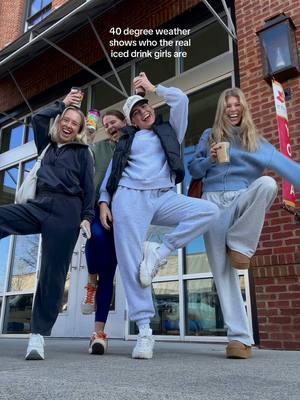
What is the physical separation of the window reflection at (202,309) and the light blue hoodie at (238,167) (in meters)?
2.13

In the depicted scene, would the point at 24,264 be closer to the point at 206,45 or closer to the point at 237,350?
the point at 206,45

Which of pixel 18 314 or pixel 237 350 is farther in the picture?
pixel 18 314

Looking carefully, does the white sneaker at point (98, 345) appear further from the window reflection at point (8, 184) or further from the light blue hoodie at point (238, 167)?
the window reflection at point (8, 184)

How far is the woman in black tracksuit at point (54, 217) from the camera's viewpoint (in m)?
2.46

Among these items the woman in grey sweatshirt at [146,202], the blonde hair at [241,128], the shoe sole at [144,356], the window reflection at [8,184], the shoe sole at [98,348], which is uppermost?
the window reflection at [8,184]

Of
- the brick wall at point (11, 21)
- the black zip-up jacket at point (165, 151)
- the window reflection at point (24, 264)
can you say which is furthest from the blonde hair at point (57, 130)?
the brick wall at point (11, 21)

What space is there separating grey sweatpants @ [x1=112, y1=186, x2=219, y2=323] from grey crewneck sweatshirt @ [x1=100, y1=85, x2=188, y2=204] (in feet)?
0.20

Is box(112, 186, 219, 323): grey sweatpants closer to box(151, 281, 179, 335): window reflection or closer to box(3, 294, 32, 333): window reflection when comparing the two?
box(151, 281, 179, 335): window reflection

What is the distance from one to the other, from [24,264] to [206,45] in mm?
4697

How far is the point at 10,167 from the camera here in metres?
8.00

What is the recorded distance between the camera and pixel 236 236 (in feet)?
8.19

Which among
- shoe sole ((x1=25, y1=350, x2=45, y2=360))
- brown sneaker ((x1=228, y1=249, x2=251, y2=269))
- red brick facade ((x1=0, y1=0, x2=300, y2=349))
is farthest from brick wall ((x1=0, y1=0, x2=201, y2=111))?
shoe sole ((x1=25, y1=350, x2=45, y2=360))

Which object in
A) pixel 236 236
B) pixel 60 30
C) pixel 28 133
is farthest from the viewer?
pixel 28 133

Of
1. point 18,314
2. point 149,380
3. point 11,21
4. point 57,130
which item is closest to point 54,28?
point 57,130
